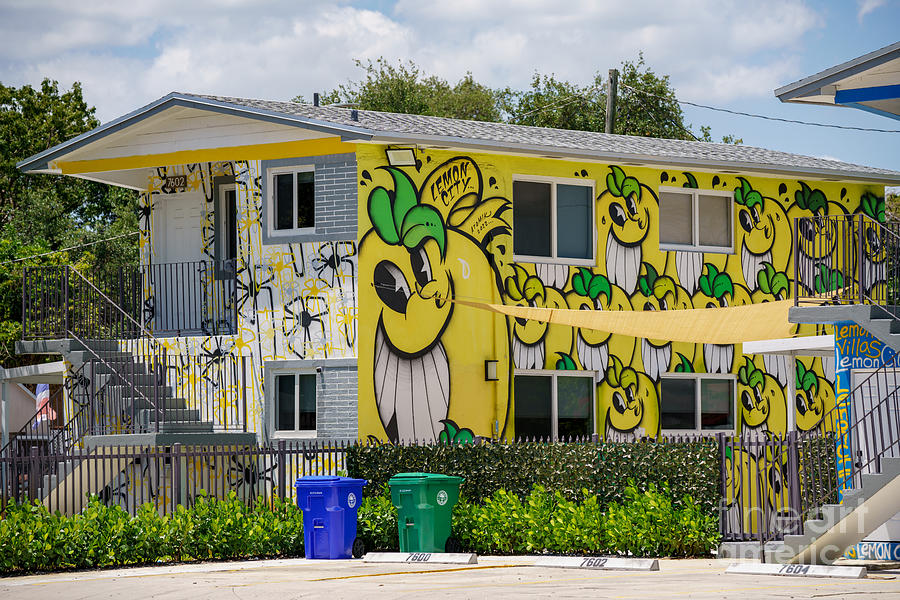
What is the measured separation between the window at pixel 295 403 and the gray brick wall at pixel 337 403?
345mm

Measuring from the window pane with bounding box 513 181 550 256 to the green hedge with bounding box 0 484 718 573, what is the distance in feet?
15.7

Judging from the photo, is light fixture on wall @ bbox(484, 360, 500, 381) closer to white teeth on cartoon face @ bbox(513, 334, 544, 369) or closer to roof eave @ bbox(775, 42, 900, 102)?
white teeth on cartoon face @ bbox(513, 334, 544, 369)

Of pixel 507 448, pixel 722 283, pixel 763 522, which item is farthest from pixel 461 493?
pixel 722 283

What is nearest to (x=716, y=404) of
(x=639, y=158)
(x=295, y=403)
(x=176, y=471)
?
(x=639, y=158)

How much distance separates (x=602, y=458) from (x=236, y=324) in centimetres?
659

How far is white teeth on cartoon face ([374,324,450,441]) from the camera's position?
19047mm

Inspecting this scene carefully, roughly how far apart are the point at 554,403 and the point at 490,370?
1.33 meters

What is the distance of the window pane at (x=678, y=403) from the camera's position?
21.6 metres

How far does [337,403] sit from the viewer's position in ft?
62.2

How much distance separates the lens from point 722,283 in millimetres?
22156

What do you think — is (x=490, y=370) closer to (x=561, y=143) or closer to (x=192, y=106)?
(x=561, y=143)

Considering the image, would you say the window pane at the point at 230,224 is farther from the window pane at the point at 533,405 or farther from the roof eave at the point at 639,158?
the window pane at the point at 533,405

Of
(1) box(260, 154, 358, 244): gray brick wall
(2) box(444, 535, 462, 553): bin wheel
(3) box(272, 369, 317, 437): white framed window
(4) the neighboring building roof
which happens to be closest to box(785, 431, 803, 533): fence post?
(4) the neighboring building roof

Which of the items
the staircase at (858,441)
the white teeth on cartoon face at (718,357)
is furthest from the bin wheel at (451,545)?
the white teeth on cartoon face at (718,357)
